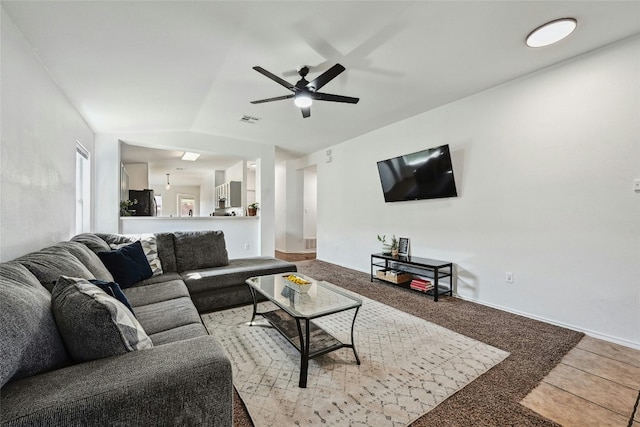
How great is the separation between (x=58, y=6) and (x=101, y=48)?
458 mm

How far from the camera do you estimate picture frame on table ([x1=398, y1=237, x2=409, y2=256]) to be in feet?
13.0

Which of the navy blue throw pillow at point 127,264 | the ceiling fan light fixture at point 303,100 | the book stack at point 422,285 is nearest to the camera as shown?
the navy blue throw pillow at point 127,264

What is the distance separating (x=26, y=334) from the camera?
35.9 inches

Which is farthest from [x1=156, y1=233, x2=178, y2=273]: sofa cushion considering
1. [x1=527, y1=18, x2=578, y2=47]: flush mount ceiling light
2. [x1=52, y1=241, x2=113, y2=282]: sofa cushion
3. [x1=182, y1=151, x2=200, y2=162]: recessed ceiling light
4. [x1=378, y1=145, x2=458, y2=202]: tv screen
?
[x1=527, y1=18, x2=578, y2=47]: flush mount ceiling light

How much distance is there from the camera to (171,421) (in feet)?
2.99

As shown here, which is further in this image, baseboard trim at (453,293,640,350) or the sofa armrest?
baseboard trim at (453,293,640,350)

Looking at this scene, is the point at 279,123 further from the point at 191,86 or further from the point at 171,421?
the point at 171,421

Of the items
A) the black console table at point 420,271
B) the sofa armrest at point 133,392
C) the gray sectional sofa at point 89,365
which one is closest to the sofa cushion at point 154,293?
the gray sectional sofa at point 89,365

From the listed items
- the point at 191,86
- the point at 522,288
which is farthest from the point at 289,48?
the point at 522,288

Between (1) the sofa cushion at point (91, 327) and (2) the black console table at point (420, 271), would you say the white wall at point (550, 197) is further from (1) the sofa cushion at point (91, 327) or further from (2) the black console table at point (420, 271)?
(1) the sofa cushion at point (91, 327)

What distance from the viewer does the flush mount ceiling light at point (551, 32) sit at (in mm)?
2049

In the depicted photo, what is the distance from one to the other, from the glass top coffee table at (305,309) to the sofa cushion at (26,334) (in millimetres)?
1119

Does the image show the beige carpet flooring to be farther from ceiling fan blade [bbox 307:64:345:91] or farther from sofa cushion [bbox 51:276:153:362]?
Answer: ceiling fan blade [bbox 307:64:345:91]

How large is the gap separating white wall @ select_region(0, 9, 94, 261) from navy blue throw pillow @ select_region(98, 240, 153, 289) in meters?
0.49
